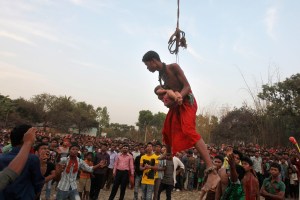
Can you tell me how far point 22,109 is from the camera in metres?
48.9

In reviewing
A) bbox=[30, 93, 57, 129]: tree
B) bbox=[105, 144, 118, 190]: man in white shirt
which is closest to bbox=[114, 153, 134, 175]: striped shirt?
bbox=[105, 144, 118, 190]: man in white shirt

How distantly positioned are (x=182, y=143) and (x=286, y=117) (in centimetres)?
2704

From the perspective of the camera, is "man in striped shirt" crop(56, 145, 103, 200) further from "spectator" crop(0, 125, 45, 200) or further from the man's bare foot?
"spectator" crop(0, 125, 45, 200)

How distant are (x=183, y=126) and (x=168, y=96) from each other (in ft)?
1.50

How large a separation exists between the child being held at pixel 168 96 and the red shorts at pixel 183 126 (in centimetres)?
26

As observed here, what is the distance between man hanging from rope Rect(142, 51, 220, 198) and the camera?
4.06 metres

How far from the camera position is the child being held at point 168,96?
13.0ft

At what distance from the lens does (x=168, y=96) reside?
4.02 m

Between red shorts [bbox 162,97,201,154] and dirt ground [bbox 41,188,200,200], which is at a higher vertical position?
red shorts [bbox 162,97,201,154]

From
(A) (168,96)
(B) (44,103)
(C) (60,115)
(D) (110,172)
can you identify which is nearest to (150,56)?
(A) (168,96)

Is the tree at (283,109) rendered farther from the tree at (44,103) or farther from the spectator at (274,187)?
the tree at (44,103)

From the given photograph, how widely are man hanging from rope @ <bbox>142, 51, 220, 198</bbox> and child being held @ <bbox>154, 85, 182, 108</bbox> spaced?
45mm

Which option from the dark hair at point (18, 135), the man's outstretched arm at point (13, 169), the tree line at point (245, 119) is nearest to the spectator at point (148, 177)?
the dark hair at point (18, 135)

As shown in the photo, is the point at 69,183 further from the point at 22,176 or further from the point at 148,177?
the point at 22,176
